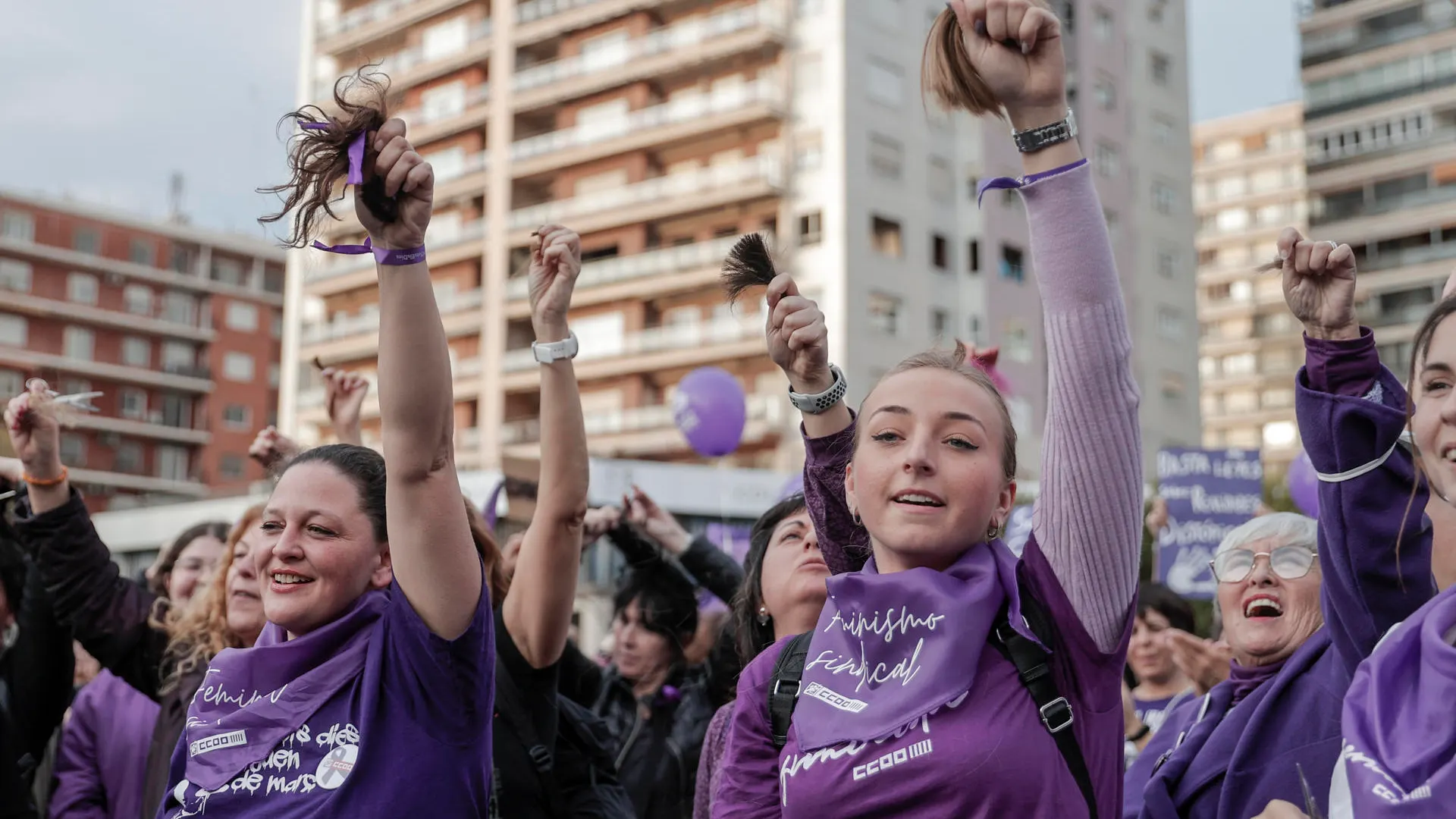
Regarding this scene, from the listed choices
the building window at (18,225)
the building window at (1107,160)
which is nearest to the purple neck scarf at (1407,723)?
the building window at (1107,160)

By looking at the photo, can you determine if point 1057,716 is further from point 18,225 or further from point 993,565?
point 18,225

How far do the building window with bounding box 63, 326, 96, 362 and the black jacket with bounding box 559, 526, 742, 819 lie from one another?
5927cm

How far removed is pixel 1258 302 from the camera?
6081 cm

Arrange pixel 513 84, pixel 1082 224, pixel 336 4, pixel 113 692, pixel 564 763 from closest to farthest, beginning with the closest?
pixel 1082 224, pixel 564 763, pixel 113 692, pixel 513 84, pixel 336 4

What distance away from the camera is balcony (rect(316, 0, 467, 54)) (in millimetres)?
43094

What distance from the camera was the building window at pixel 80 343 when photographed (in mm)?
60375

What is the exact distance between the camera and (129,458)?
61.0m

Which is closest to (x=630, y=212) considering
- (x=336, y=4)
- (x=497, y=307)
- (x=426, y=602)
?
(x=497, y=307)

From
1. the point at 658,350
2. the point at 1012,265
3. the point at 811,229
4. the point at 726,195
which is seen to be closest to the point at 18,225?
the point at 658,350

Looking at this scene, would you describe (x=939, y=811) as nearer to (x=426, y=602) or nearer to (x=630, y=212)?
(x=426, y=602)

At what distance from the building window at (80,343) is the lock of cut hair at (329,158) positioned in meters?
62.3

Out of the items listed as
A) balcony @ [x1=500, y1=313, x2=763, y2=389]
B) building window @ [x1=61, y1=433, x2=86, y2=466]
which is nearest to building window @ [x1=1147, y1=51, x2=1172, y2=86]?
balcony @ [x1=500, y1=313, x2=763, y2=389]

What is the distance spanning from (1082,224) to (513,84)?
3972cm

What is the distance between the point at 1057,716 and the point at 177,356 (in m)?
65.2
